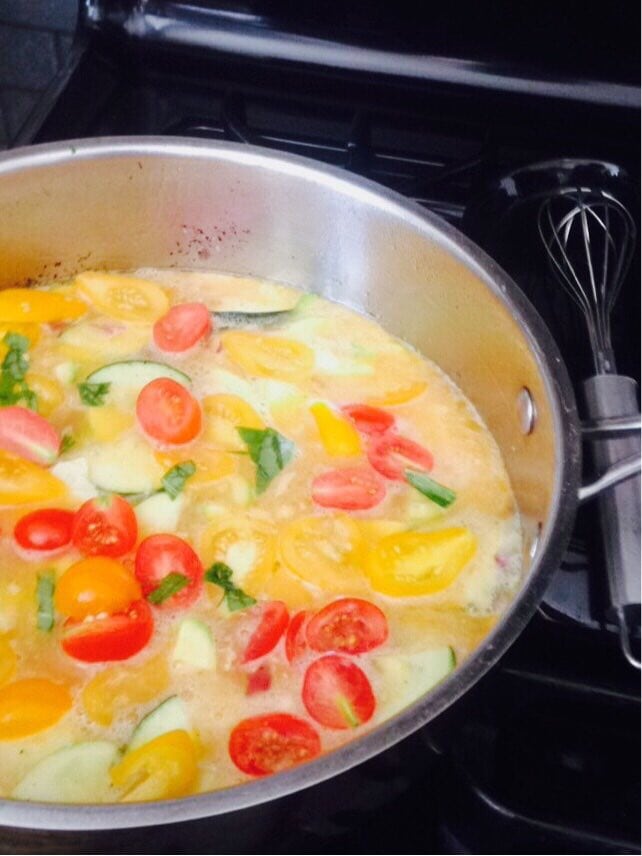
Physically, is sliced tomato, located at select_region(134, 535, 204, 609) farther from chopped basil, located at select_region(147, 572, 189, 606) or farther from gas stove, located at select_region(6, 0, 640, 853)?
gas stove, located at select_region(6, 0, 640, 853)

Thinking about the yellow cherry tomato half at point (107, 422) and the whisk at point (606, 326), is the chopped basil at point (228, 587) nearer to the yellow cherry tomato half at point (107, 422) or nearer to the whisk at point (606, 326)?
the yellow cherry tomato half at point (107, 422)

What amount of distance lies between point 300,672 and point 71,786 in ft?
0.98

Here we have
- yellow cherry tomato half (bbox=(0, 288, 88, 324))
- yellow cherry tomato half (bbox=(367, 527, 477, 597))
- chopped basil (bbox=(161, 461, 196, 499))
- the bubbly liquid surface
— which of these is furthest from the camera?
yellow cherry tomato half (bbox=(0, 288, 88, 324))

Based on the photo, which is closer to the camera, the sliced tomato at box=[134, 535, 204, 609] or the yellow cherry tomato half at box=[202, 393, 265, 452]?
the sliced tomato at box=[134, 535, 204, 609]

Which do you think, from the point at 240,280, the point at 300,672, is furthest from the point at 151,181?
the point at 300,672

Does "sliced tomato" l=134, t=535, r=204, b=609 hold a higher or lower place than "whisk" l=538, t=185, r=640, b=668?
lower

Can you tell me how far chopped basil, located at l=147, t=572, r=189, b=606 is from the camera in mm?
1204

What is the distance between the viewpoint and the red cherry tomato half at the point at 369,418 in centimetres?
149

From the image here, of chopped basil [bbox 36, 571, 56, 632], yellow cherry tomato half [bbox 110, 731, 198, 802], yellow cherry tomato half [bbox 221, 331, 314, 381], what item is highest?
yellow cherry tomato half [bbox 221, 331, 314, 381]

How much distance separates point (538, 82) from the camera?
157 centimetres

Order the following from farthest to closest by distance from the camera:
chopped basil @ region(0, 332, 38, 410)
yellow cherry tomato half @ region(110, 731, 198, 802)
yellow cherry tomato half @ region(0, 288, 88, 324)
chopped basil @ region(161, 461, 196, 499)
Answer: yellow cherry tomato half @ region(0, 288, 88, 324) → chopped basil @ region(0, 332, 38, 410) → chopped basil @ region(161, 461, 196, 499) → yellow cherry tomato half @ region(110, 731, 198, 802)

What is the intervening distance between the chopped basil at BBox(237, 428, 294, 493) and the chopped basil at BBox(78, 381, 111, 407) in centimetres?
24

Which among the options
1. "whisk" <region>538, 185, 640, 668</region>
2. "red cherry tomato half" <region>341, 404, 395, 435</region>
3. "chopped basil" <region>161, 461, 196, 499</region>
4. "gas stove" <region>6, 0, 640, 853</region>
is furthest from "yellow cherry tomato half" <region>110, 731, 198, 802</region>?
"red cherry tomato half" <region>341, 404, 395, 435</region>

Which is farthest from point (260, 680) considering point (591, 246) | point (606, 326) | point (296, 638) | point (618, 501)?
point (591, 246)
